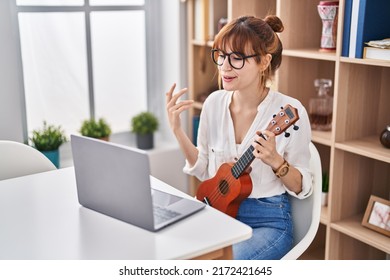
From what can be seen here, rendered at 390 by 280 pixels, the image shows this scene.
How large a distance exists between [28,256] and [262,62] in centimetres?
91

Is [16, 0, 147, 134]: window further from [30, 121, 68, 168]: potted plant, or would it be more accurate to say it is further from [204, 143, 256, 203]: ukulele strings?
[204, 143, 256, 203]: ukulele strings

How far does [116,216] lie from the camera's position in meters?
1.37

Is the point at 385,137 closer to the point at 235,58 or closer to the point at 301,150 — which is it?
the point at 301,150

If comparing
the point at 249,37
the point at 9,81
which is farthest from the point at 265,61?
the point at 9,81

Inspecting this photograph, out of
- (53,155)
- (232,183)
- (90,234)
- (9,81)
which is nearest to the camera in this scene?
(90,234)

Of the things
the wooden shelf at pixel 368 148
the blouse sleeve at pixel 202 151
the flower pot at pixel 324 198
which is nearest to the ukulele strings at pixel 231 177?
the blouse sleeve at pixel 202 151

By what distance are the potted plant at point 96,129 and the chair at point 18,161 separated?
713 millimetres

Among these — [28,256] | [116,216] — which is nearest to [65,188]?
[116,216]

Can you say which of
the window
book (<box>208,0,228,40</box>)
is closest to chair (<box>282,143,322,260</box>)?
book (<box>208,0,228,40</box>)

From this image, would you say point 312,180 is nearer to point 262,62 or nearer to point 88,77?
point 262,62

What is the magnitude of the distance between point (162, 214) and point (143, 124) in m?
1.47

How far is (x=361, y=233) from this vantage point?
2086 millimetres

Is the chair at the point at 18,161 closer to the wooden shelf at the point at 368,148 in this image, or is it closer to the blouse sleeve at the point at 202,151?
the blouse sleeve at the point at 202,151

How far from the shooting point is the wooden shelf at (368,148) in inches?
76.7
